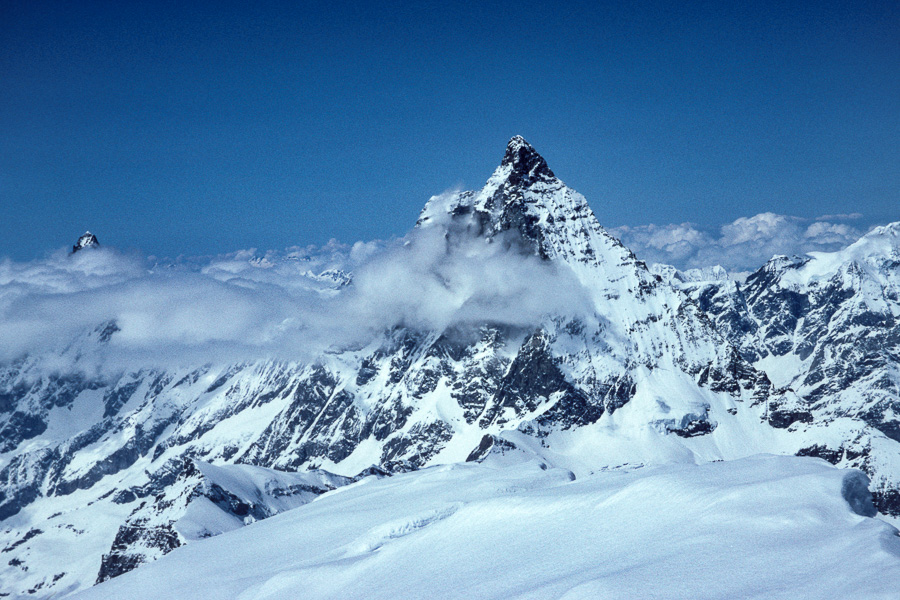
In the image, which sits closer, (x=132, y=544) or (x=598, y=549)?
(x=598, y=549)

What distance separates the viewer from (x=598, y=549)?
27.5 metres

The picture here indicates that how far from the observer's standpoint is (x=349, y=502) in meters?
56.7

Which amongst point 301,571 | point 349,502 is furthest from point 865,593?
point 349,502

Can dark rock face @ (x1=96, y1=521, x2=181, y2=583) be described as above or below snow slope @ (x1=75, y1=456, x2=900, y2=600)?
above

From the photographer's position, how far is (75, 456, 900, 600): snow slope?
21281mm

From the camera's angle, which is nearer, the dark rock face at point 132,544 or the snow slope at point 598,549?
the snow slope at point 598,549

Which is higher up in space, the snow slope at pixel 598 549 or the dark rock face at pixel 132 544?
the dark rock face at pixel 132 544

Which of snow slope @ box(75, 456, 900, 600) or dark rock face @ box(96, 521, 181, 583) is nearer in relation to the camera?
snow slope @ box(75, 456, 900, 600)

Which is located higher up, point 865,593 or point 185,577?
point 185,577

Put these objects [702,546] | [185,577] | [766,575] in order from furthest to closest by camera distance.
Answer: [185,577] < [702,546] < [766,575]

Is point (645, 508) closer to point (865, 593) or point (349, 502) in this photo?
point (865, 593)

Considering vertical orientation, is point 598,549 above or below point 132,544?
below

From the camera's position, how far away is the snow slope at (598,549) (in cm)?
2128

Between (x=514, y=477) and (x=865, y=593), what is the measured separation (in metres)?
36.0
